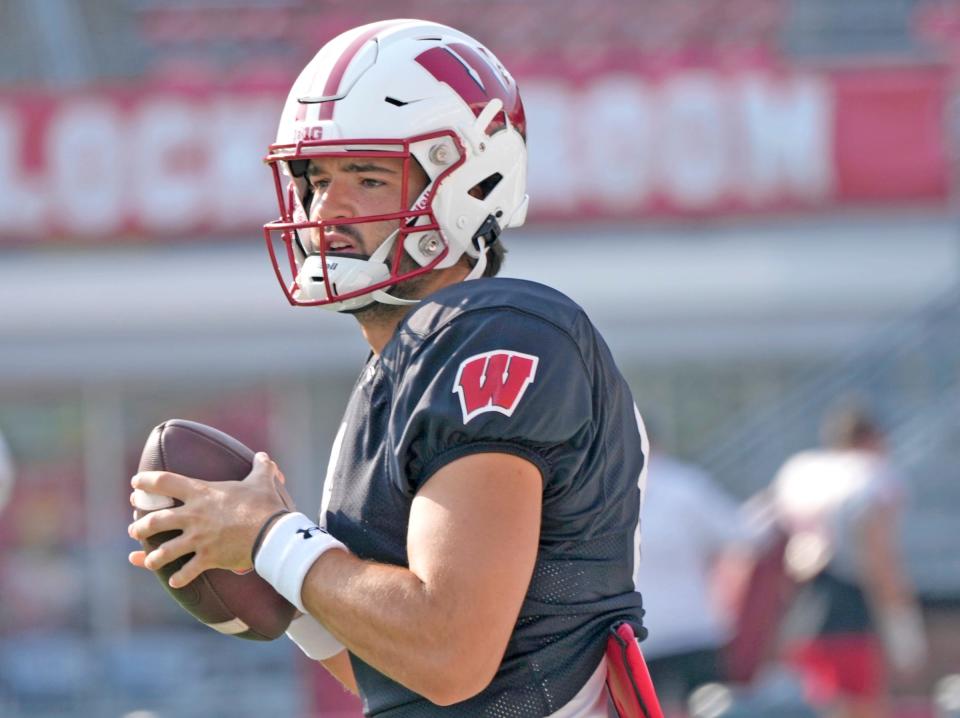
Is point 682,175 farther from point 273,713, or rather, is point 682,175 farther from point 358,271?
point 358,271

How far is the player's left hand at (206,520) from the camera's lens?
78.9 inches

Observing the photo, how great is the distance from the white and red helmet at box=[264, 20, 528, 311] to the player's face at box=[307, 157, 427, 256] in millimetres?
11

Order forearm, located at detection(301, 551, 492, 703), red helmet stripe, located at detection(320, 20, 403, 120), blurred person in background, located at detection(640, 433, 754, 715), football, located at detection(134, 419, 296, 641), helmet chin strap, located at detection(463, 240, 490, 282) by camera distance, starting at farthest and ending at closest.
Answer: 1. blurred person in background, located at detection(640, 433, 754, 715)
2. helmet chin strap, located at detection(463, 240, 490, 282)
3. red helmet stripe, located at detection(320, 20, 403, 120)
4. football, located at detection(134, 419, 296, 641)
5. forearm, located at detection(301, 551, 492, 703)

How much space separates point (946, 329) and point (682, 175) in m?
1.95

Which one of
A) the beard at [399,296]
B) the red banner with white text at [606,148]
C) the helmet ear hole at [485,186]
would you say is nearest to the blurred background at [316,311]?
the red banner with white text at [606,148]

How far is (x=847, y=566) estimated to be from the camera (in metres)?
6.61

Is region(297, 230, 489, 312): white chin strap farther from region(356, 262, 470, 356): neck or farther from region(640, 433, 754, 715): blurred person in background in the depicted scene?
region(640, 433, 754, 715): blurred person in background

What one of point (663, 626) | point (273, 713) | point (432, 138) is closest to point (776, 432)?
point (273, 713)

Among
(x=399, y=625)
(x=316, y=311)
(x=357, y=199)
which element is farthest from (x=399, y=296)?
(x=316, y=311)

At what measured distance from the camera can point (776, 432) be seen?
9953 millimetres

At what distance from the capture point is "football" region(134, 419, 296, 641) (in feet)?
6.89

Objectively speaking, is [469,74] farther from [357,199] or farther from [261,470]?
[261,470]

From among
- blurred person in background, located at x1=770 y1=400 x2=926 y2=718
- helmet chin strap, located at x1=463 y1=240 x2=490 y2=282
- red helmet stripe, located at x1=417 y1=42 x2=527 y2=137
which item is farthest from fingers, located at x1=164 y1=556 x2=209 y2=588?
blurred person in background, located at x1=770 y1=400 x2=926 y2=718

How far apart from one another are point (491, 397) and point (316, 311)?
9731 millimetres
